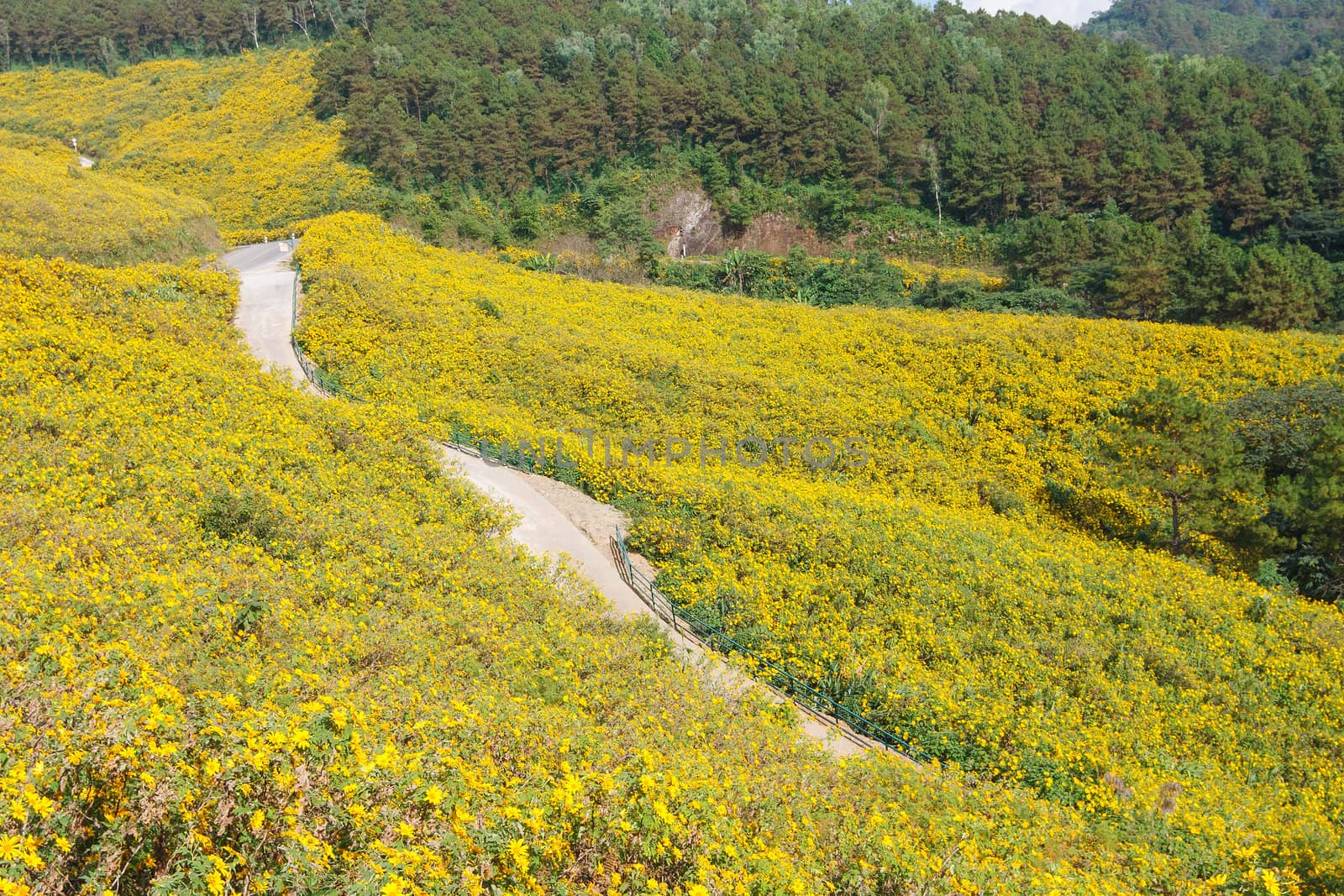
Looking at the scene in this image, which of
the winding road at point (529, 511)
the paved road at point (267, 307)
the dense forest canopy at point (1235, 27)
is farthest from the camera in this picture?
the dense forest canopy at point (1235, 27)

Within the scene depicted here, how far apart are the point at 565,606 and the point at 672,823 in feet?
21.9

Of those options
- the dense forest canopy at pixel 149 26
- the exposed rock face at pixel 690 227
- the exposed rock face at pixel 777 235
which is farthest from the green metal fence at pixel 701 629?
the dense forest canopy at pixel 149 26

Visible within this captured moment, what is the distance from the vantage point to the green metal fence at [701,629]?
448 inches

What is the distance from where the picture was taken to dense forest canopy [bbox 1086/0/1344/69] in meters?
115

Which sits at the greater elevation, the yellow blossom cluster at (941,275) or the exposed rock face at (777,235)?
the exposed rock face at (777,235)

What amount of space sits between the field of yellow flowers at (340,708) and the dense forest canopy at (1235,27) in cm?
13198

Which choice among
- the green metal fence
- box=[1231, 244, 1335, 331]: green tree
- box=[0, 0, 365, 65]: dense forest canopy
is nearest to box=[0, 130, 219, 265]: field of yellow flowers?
the green metal fence

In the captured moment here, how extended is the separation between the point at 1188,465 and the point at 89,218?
3380cm

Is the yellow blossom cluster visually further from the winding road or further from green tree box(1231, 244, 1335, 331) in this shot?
the winding road

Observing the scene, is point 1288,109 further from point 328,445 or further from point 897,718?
point 328,445

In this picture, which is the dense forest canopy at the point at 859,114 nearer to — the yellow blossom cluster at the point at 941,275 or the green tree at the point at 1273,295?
the yellow blossom cluster at the point at 941,275

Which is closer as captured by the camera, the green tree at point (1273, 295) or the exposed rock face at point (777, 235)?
the green tree at point (1273, 295)

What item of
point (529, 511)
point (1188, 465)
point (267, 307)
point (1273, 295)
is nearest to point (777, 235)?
point (1273, 295)

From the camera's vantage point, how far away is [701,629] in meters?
13.2
